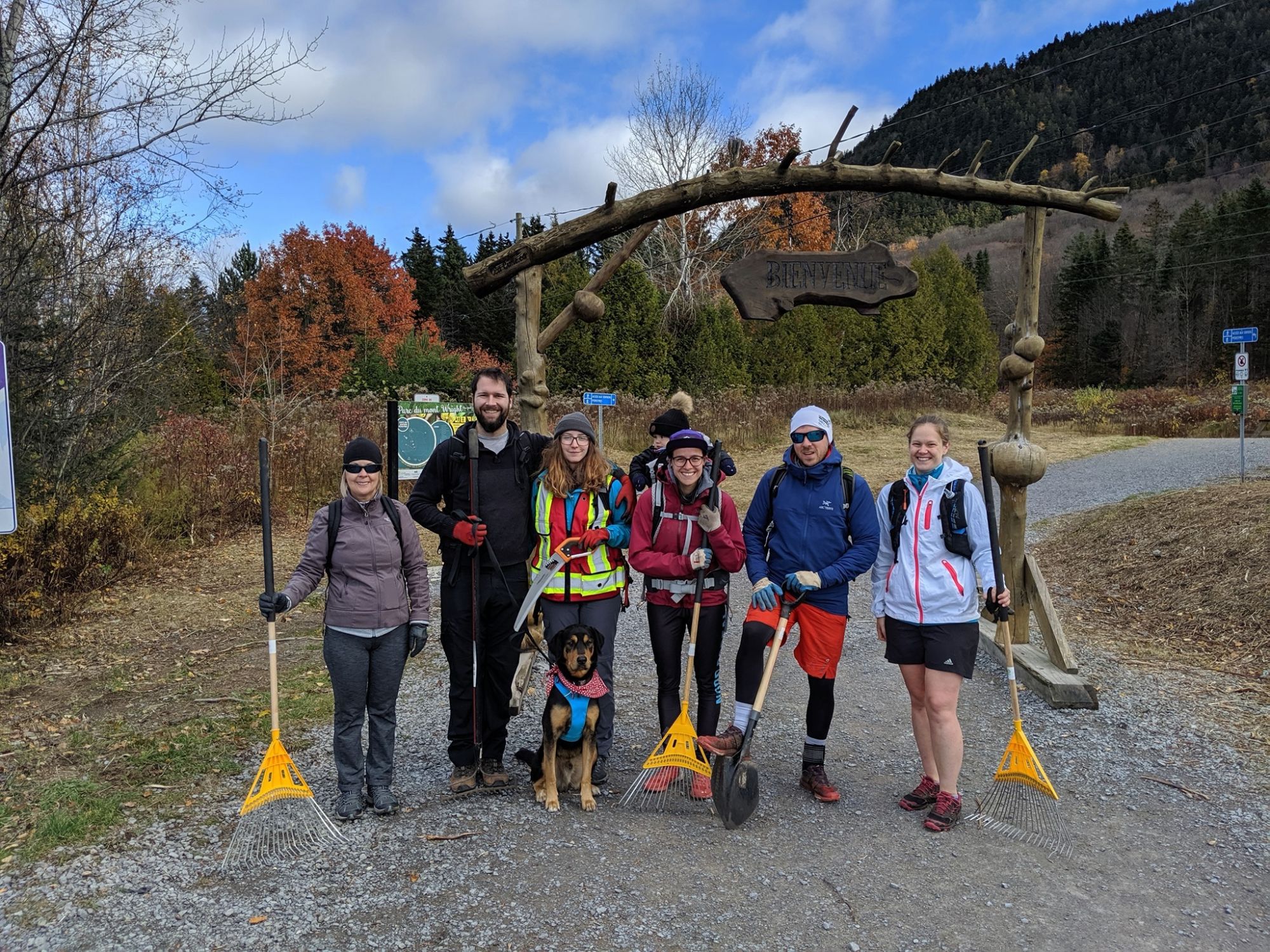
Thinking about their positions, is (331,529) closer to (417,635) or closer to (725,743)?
(417,635)

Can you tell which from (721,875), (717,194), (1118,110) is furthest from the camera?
(1118,110)

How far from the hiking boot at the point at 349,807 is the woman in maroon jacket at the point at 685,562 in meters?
1.40

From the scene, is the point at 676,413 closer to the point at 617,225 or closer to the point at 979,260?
the point at 617,225

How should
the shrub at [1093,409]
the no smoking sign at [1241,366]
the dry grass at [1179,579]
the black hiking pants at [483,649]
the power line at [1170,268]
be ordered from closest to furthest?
1. the black hiking pants at [483,649]
2. the dry grass at [1179,579]
3. the no smoking sign at [1241,366]
4. the shrub at [1093,409]
5. the power line at [1170,268]

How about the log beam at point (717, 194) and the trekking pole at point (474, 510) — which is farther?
the log beam at point (717, 194)

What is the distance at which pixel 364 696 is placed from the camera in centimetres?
381

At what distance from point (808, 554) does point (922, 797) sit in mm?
1316

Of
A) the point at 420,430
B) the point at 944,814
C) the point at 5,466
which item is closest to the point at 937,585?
the point at 944,814

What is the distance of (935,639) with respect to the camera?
3.73 m

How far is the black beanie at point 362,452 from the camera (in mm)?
3788

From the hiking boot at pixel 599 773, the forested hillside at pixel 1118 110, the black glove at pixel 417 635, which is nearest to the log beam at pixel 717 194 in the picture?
the black glove at pixel 417 635

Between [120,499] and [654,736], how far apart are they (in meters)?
7.23

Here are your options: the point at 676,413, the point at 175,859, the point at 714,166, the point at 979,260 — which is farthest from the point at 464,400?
the point at 979,260

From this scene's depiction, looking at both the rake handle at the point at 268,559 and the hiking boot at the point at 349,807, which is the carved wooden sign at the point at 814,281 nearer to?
the rake handle at the point at 268,559
